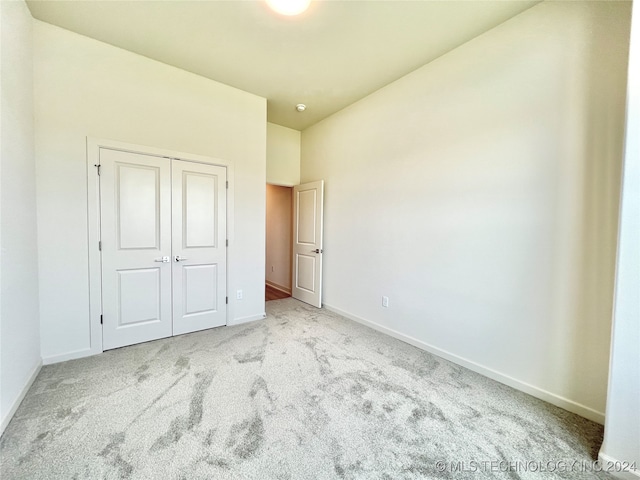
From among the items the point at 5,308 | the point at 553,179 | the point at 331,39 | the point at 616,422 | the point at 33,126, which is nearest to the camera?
the point at 616,422

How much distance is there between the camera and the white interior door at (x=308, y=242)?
4.09m

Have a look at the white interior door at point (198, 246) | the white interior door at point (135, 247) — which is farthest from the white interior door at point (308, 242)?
the white interior door at point (135, 247)

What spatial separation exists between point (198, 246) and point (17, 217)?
1440mm

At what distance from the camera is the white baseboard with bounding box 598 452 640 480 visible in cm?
131

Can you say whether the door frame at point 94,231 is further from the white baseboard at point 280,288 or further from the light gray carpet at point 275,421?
the white baseboard at point 280,288

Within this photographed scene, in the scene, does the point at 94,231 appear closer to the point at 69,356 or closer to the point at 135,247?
the point at 135,247

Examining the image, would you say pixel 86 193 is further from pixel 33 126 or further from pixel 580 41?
pixel 580 41

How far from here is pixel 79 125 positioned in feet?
7.77

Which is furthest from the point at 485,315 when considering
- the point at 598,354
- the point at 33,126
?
the point at 33,126

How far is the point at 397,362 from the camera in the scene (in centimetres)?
245

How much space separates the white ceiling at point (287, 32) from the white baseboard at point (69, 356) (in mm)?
2966

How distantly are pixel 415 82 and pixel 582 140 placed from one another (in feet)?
5.46

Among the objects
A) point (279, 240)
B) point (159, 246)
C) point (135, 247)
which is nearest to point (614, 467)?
point (159, 246)


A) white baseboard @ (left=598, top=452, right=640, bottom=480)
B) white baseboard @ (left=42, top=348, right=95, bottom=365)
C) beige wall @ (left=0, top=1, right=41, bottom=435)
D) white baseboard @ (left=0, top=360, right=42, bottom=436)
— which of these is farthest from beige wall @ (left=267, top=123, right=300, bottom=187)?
white baseboard @ (left=598, top=452, right=640, bottom=480)
